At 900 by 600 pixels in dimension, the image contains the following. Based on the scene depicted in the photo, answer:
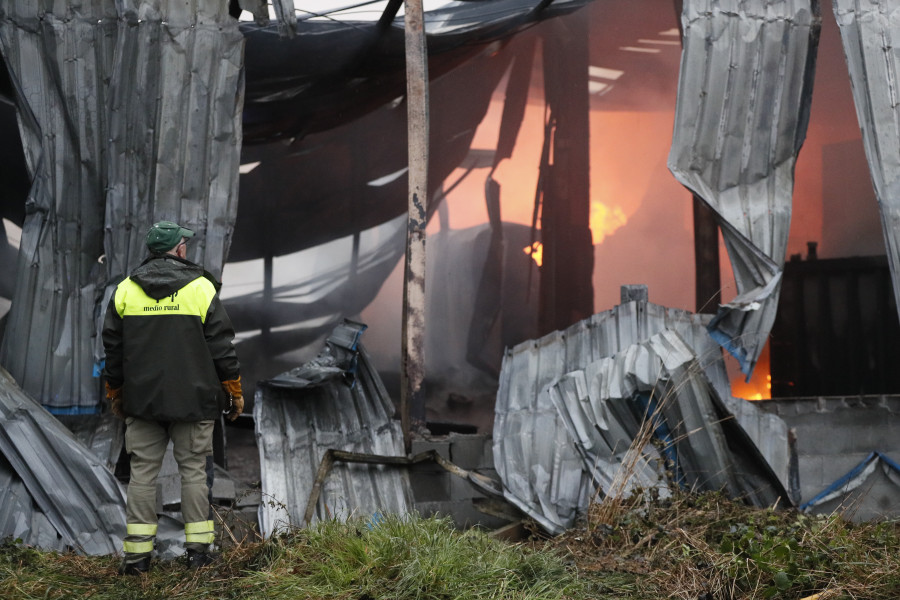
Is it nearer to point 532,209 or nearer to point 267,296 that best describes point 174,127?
point 267,296

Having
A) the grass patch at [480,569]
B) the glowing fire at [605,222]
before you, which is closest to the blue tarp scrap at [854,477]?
the grass patch at [480,569]

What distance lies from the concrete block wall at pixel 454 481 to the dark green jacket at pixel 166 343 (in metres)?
2.06

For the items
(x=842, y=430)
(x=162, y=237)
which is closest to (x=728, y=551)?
(x=842, y=430)

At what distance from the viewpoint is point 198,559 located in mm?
4516

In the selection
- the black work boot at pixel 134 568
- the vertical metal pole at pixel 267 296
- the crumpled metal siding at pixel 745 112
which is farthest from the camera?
the vertical metal pole at pixel 267 296

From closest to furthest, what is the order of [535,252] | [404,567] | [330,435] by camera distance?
[404,567] < [330,435] < [535,252]

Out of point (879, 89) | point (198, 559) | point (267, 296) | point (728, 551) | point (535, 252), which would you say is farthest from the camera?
point (535, 252)

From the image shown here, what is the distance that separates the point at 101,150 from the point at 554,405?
3.50m

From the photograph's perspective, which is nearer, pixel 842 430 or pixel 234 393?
pixel 234 393

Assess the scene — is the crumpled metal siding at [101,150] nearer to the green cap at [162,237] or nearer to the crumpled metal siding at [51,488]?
the crumpled metal siding at [51,488]

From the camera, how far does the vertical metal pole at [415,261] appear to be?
21.2 feet

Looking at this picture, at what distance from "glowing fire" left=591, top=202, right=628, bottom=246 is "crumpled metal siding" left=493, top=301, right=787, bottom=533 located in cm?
262

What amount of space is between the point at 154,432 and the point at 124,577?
743 mm

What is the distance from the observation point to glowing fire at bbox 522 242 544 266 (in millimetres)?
8898
